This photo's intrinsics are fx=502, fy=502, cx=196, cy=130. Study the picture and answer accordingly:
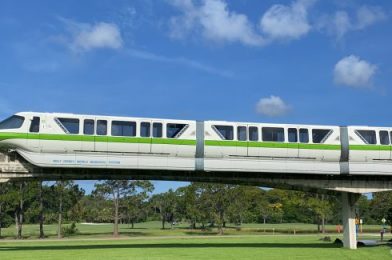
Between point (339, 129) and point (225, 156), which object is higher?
point (339, 129)

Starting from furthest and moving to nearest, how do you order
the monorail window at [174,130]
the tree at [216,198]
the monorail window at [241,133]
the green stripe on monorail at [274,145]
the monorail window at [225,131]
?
the tree at [216,198], the monorail window at [241,133], the monorail window at [225,131], the green stripe on monorail at [274,145], the monorail window at [174,130]

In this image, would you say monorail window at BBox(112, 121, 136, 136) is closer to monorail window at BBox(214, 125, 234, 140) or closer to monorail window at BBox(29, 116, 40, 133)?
monorail window at BBox(29, 116, 40, 133)

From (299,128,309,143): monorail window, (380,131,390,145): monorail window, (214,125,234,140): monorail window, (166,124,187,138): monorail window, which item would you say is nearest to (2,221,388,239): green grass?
(166,124,187,138): monorail window

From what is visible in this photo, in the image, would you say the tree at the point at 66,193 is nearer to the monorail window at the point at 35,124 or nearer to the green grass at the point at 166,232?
the green grass at the point at 166,232

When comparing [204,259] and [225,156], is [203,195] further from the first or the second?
[204,259]

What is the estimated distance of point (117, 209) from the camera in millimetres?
71438

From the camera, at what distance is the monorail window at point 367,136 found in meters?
35.5

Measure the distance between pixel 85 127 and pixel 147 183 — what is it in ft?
137

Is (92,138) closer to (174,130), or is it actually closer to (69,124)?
(69,124)

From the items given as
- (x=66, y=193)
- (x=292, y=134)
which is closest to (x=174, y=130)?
(x=292, y=134)

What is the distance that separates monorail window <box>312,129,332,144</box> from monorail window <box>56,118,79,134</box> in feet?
52.5

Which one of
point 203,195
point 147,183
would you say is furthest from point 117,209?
point 203,195

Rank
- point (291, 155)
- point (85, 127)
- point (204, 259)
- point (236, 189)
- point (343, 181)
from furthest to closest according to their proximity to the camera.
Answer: point (236, 189) → point (343, 181) → point (291, 155) → point (85, 127) → point (204, 259)

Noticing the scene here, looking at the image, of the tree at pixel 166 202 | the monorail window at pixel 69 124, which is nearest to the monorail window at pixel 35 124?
the monorail window at pixel 69 124
